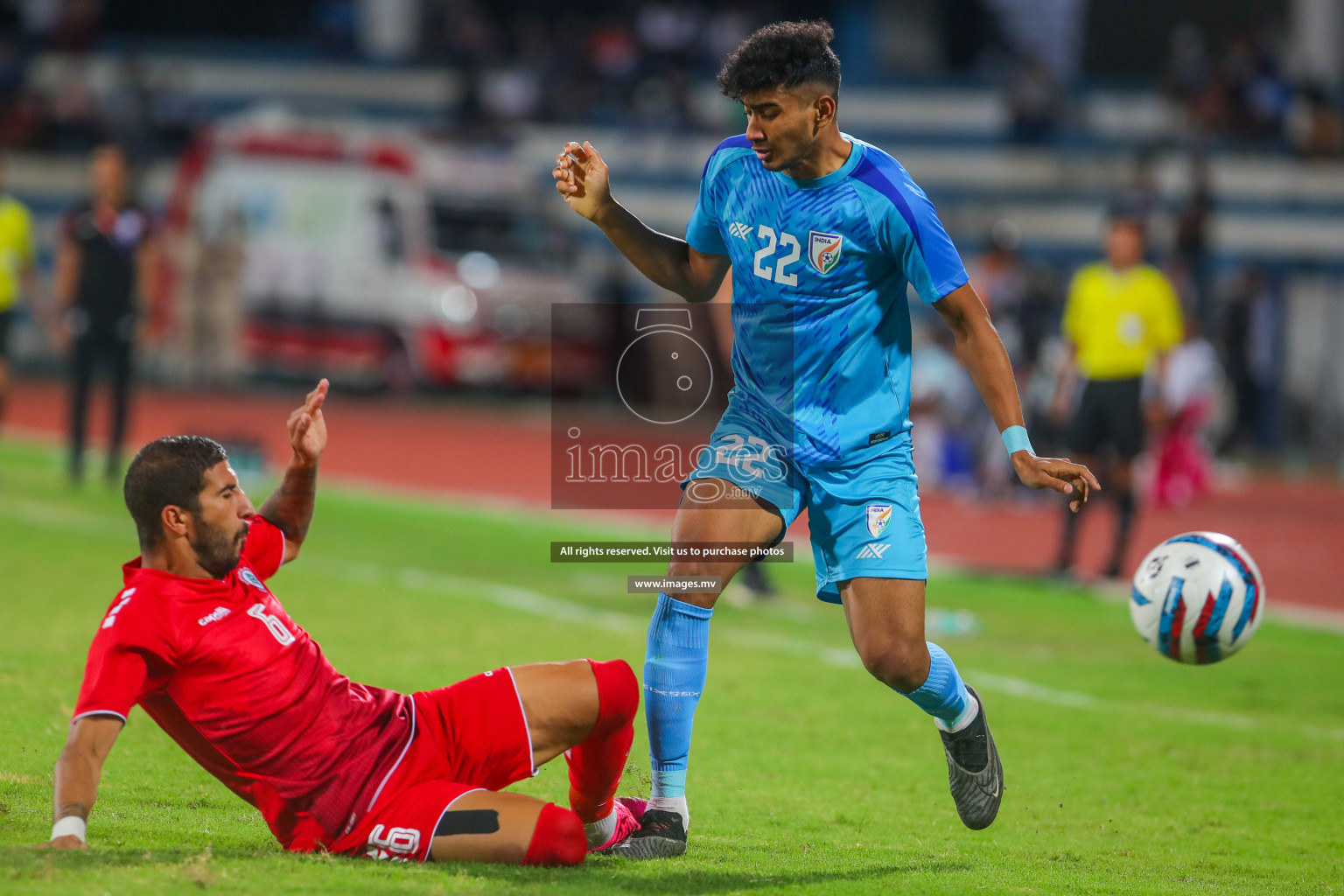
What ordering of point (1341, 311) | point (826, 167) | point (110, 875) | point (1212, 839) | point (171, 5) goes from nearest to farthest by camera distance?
point (110, 875) < point (826, 167) < point (1212, 839) < point (1341, 311) < point (171, 5)

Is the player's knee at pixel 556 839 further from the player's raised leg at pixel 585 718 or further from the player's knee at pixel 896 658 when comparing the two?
the player's knee at pixel 896 658

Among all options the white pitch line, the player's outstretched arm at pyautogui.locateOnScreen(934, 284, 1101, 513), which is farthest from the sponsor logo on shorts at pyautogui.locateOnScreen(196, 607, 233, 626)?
the white pitch line

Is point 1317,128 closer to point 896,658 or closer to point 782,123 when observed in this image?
point 782,123

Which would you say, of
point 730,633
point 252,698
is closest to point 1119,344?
point 730,633

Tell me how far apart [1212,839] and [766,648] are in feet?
11.5

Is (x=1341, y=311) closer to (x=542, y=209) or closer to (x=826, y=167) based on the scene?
(x=542, y=209)

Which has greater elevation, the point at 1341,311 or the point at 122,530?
the point at 1341,311

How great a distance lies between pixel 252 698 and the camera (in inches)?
164

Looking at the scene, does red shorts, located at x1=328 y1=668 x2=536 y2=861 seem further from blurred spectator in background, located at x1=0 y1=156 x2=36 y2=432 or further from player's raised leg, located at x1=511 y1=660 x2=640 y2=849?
blurred spectator in background, located at x1=0 y1=156 x2=36 y2=432

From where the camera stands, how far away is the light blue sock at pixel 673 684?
480cm

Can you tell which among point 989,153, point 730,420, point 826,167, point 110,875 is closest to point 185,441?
point 110,875

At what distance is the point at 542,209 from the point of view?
2322 centimetres

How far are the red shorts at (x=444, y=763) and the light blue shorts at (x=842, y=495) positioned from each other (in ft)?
3.04

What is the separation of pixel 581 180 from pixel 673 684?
5.13ft
